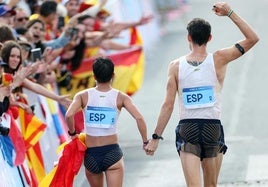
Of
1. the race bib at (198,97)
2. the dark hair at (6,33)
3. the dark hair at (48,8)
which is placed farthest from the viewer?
the dark hair at (48,8)

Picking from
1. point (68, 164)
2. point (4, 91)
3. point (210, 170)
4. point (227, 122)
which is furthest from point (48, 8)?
point (210, 170)

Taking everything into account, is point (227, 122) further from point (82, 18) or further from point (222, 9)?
point (222, 9)

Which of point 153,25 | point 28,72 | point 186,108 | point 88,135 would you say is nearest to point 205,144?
point 186,108

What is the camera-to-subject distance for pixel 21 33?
15445 mm

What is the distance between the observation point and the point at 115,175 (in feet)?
37.4

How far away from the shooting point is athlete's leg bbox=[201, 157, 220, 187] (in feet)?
37.1

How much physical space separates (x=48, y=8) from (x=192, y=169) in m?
6.57

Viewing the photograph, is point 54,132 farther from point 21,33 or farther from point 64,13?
point 64,13

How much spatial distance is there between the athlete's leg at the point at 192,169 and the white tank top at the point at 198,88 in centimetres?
39

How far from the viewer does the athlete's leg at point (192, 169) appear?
11.1 metres

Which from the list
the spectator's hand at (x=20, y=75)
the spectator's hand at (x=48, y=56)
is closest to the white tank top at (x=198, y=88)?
the spectator's hand at (x=20, y=75)

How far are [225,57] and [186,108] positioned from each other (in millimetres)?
604

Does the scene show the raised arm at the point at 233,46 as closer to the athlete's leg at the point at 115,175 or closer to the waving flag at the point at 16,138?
the athlete's leg at the point at 115,175

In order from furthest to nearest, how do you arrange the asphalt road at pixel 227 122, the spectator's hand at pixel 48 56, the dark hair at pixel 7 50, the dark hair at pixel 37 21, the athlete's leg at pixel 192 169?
the dark hair at pixel 37 21, the spectator's hand at pixel 48 56, the asphalt road at pixel 227 122, the dark hair at pixel 7 50, the athlete's leg at pixel 192 169
